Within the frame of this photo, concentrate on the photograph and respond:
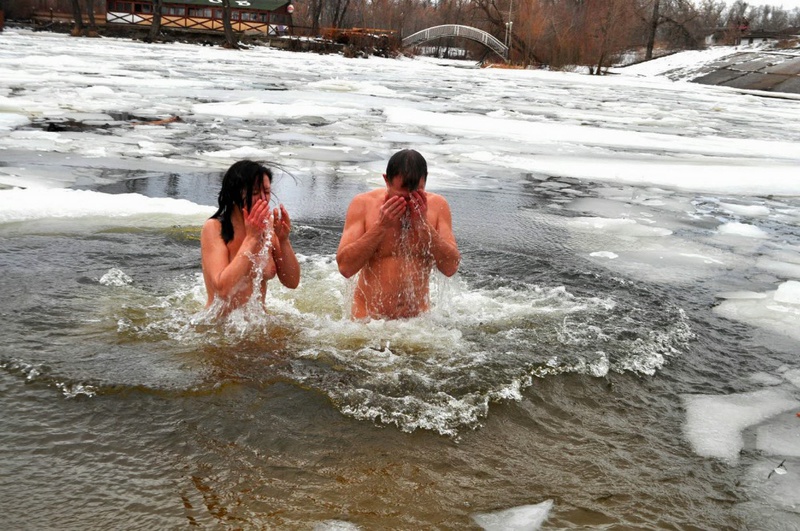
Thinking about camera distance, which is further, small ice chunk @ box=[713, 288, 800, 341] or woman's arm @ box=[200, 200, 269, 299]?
small ice chunk @ box=[713, 288, 800, 341]

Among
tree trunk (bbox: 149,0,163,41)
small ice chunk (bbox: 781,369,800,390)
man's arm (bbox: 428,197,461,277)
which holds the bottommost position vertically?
small ice chunk (bbox: 781,369,800,390)

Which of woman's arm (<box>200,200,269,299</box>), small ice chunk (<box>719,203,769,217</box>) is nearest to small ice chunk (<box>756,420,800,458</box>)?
woman's arm (<box>200,200,269,299</box>)

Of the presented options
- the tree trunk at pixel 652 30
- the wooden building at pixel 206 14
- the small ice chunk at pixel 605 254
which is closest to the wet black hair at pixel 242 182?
the small ice chunk at pixel 605 254

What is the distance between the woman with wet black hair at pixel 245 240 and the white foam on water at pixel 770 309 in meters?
2.76

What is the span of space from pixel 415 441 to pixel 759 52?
4500 cm

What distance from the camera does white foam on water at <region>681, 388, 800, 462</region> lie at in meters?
3.21

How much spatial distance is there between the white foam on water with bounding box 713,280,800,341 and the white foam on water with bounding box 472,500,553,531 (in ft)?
8.44

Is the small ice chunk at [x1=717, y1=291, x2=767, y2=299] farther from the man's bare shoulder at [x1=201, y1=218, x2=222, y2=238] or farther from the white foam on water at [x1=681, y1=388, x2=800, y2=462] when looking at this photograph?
the man's bare shoulder at [x1=201, y1=218, x2=222, y2=238]

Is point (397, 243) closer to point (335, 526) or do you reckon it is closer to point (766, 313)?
point (335, 526)

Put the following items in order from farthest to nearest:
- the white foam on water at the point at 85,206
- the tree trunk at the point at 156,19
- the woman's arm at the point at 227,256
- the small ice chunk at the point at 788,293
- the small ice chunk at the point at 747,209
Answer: the tree trunk at the point at 156,19
the small ice chunk at the point at 747,209
the white foam on water at the point at 85,206
the small ice chunk at the point at 788,293
the woman's arm at the point at 227,256

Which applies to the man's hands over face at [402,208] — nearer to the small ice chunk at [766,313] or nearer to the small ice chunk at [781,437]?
the small ice chunk at [781,437]

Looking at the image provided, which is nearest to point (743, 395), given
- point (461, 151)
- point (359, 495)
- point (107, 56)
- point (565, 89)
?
point (359, 495)

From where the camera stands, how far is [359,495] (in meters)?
2.65

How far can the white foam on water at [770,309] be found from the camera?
4629 mm
